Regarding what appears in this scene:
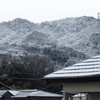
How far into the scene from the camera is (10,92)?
2045 inches

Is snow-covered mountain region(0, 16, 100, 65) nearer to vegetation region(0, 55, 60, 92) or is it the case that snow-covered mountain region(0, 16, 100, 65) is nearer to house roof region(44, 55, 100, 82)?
vegetation region(0, 55, 60, 92)

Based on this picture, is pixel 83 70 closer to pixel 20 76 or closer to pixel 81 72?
pixel 81 72

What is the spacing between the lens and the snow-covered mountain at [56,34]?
155125 mm

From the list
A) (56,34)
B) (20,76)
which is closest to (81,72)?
(20,76)

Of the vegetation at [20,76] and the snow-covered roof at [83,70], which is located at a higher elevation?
the snow-covered roof at [83,70]

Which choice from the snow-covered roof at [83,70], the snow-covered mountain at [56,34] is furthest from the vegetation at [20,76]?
the snow-covered mountain at [56,34]

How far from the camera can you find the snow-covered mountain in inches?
6107

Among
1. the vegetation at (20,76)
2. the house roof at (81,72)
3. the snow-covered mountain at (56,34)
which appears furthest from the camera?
the snow-covered mountain at (56,34)

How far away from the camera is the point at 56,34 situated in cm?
18025

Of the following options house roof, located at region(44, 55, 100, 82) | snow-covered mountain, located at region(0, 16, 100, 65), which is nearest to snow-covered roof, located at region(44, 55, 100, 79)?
house roof, located at region(44, 55, 100, 82)

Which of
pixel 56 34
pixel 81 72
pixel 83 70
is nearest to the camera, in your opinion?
pixel 81 72

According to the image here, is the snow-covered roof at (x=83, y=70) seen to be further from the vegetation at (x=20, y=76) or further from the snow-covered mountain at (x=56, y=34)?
the snow-covered mountain at (x=56, y=34)

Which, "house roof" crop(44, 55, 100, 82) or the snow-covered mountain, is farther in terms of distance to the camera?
the snow-covered mountain

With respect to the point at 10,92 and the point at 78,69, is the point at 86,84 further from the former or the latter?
the point at 10,92
